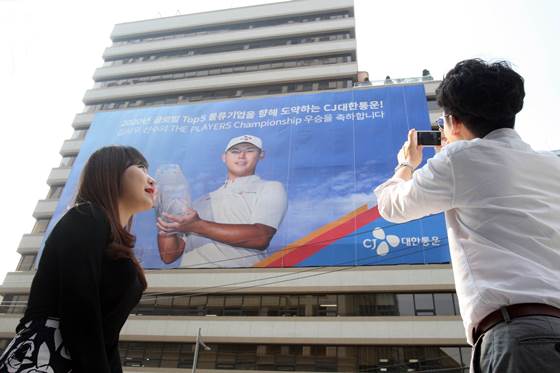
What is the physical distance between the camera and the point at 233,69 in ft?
92.1

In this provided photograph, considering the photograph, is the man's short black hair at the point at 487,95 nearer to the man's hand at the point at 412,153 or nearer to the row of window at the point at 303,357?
the man's hand at the point at 412,153

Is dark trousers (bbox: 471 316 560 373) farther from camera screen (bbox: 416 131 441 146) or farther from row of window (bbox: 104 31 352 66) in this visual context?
row of window (bbox: 104 31 352 66)

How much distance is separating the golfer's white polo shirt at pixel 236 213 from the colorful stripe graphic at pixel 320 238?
0.80 metres

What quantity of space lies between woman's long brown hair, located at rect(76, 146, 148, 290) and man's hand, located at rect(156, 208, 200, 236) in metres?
15.3

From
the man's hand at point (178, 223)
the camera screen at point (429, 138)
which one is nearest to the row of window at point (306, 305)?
the man's hand at point (178, 223)

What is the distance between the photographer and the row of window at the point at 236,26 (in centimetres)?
2906

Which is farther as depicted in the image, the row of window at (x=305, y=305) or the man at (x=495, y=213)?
the row of window at (x=305, y=305)

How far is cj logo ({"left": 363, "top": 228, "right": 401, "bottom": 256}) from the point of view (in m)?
14.6

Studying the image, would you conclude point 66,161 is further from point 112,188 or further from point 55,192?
point 112,188

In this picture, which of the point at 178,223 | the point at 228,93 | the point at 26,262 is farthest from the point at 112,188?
the point at 228,93

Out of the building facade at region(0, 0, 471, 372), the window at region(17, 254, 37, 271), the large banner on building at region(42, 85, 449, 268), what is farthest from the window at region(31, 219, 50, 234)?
the large banner on building at region(42, 85, 449, 268)

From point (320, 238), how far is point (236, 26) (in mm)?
21949

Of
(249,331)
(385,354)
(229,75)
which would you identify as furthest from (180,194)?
(229,75)

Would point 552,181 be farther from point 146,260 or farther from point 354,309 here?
point 146,260
